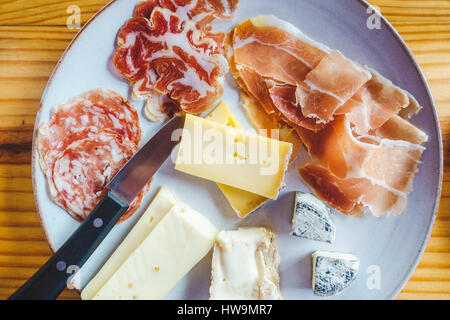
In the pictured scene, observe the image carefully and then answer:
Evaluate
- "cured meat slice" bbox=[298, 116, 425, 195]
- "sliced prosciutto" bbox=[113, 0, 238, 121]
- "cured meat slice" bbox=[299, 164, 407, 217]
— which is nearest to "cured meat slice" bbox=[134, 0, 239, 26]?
"sliced prosciutto" bbox=[113, 0, 238, 121]

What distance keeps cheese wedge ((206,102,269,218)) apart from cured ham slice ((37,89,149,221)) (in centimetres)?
29

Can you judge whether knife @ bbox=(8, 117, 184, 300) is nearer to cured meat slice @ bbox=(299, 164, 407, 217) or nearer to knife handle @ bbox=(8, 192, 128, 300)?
knife handle @ bbox=(8, 192, 128, 300)

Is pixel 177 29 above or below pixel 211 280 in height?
above

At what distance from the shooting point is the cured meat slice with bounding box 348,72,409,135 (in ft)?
3.69

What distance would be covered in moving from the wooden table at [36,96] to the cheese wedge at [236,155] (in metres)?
0.53

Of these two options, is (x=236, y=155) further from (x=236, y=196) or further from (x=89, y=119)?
(x=89, y=119)

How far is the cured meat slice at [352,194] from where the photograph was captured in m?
1.15

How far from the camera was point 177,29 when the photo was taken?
115 cm

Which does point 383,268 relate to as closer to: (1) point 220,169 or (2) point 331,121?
(2) point 331,121

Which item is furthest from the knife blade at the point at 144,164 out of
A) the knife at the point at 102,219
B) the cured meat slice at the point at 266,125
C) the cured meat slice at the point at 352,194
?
the cured meat slice at the point at 352,194

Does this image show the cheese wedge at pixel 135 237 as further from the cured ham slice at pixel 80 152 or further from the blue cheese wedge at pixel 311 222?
the blue cheese wedge at pixel 311 222

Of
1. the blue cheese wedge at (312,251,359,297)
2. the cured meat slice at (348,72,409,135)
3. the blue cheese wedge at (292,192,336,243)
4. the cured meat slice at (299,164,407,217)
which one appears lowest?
the blue cheese wedge at (312,251,359,297)
